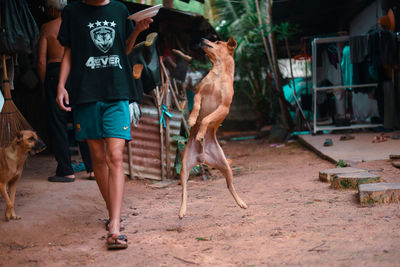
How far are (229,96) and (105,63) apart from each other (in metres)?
1.15

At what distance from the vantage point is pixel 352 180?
175 inches

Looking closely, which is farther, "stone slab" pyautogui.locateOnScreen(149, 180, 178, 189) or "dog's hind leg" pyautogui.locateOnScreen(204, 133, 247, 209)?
"stone slab" pyautogui.locateOnScreen(149, 180, 178, 189)

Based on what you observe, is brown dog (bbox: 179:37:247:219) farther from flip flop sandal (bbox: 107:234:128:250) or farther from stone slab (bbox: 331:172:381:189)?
stone slab (bbox: 331:172:381:189)

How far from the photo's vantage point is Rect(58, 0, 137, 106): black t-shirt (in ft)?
10.1

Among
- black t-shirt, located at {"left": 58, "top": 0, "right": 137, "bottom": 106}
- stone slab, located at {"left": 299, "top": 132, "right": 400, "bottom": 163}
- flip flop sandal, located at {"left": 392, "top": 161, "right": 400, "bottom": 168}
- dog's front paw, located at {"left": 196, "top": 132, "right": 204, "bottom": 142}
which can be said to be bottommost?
stone slab, located at {"left": 299, "top": 132, "right": 400, "bottom": 163}

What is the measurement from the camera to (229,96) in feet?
11.9

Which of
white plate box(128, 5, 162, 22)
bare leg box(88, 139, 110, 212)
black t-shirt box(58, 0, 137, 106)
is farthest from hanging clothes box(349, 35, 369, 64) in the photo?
bare leg box(88, 139, 110, 212)

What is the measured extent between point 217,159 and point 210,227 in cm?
63

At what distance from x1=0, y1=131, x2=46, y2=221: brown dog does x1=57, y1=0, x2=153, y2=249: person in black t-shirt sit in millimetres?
739

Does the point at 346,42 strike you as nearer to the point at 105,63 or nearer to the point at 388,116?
the point at 388,116

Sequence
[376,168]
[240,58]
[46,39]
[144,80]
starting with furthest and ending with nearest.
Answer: [240,58] < [376,168] < [46,39] < [144,80]

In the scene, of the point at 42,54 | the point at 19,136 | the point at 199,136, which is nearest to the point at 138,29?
the point at 199,136

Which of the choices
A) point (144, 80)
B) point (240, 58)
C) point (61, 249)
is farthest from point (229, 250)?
point (240, 58)

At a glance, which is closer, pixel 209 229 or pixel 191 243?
pixel 191 243
